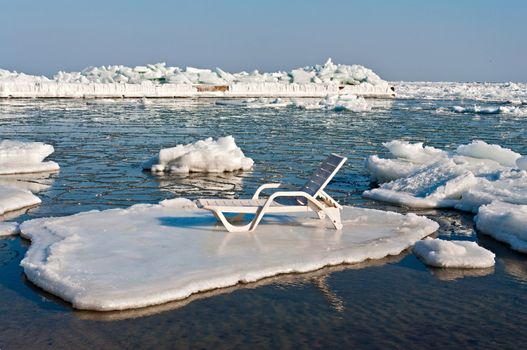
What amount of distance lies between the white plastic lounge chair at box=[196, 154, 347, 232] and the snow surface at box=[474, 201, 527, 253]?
2296 millimetres

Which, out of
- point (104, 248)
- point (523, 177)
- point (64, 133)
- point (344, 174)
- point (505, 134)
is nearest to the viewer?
point (104, 248)

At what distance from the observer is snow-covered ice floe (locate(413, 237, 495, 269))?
7.75m

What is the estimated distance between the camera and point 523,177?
471 inches

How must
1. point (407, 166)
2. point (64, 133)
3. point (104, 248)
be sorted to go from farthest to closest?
point (64, 133)
point (407, 166)
point (104, 248)

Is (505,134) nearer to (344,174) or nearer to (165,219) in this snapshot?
(344,174)

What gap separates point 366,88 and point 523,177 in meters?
64.5

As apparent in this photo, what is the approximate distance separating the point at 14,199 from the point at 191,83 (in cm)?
5861

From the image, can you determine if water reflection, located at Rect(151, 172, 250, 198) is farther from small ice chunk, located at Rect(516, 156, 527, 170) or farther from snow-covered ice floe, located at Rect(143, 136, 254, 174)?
small ice chunk, located at Rect(516, 156, 527, 170)

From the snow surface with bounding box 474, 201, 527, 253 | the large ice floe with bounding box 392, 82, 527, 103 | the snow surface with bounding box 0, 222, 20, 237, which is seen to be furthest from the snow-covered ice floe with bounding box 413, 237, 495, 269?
the large ice floe with bounding box 392, 82, 527, 103

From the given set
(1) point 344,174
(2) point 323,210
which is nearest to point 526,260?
(2) point 323,210

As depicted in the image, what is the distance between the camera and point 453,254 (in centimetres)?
784

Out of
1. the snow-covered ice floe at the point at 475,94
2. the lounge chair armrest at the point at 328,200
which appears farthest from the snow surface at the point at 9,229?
the snow-covered ice floe at the point at 475,94

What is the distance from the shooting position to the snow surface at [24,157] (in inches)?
574

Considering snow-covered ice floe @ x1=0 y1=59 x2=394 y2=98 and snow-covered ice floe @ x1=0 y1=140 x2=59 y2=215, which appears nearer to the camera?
snow-covered ice floe @ x1=0 y1=140 x2=59 y2=215
